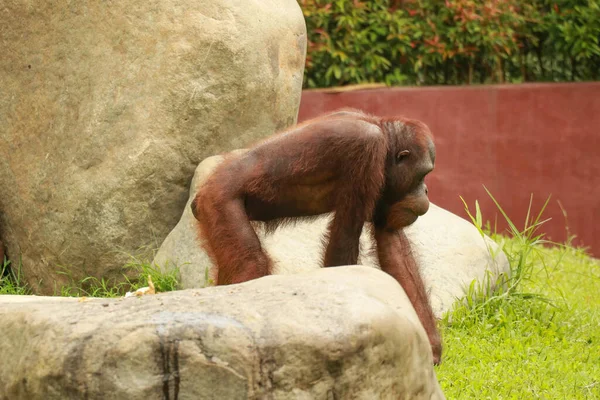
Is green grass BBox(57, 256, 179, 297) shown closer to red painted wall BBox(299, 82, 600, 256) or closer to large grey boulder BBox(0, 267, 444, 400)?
large grey boulder BBox(0, 267, 444, 400)

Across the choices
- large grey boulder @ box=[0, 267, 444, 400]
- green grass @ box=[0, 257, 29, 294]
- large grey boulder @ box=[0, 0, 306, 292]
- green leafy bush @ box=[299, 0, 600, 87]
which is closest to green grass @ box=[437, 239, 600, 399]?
large grey boulder @ box=[0, 267, 444, 400]

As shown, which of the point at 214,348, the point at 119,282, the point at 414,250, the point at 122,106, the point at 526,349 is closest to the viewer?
the point at 214,348

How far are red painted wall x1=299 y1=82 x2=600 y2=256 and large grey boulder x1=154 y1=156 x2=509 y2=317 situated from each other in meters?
2.23

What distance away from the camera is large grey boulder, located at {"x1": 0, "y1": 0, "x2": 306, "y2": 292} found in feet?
17.1

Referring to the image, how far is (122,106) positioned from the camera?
17.3 feet

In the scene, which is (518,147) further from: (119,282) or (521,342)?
(119,282)

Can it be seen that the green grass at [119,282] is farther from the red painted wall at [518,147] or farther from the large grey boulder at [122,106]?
the red painted wall at [518,147]

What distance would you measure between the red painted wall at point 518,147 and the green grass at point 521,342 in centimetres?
168

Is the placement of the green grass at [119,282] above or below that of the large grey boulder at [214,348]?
below

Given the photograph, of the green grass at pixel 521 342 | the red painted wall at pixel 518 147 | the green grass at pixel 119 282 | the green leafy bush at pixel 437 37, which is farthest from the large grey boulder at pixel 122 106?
the green leafy bush at pixel 437 37

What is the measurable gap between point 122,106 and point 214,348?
313 cm

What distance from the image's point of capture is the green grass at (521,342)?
4.04 m

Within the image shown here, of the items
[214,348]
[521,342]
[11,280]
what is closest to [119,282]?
[11,280]

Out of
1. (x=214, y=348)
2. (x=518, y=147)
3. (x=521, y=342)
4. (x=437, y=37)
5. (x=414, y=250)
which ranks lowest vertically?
(x=518, y=147)
